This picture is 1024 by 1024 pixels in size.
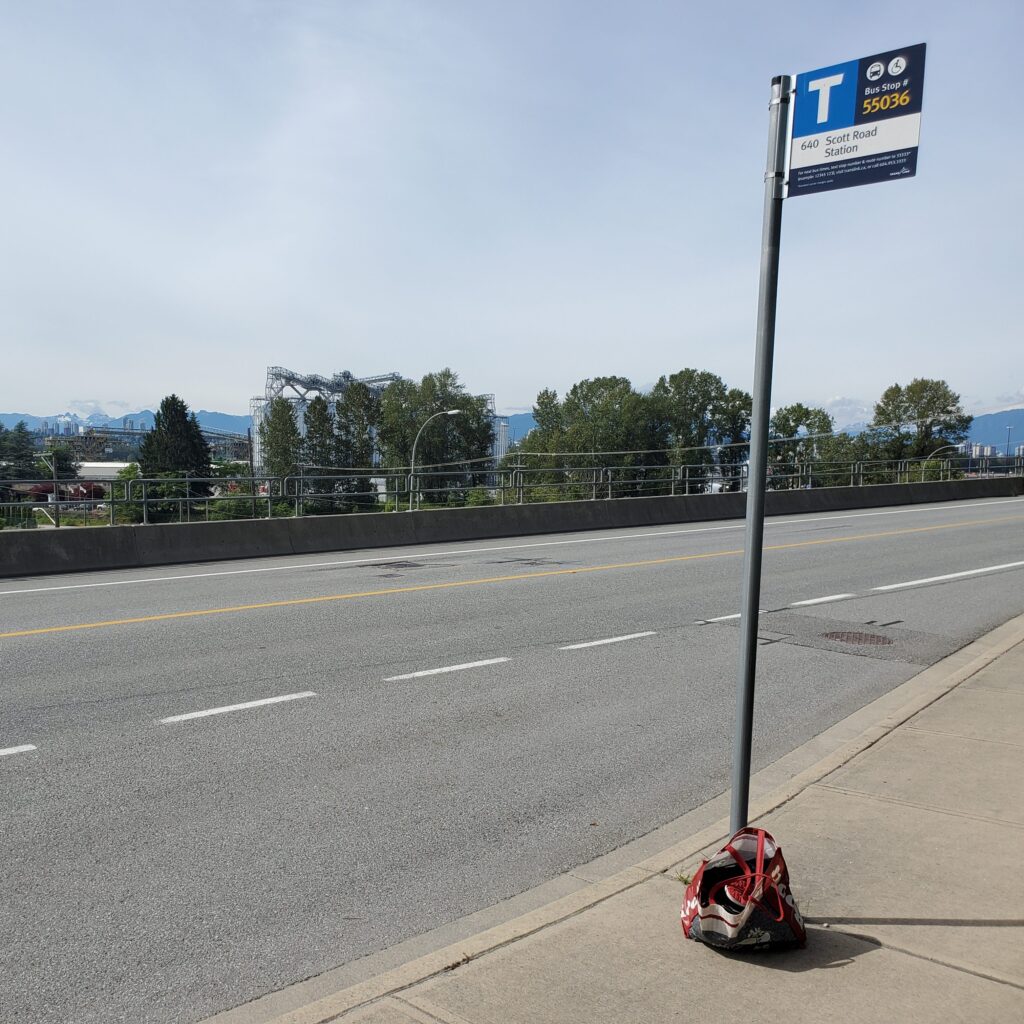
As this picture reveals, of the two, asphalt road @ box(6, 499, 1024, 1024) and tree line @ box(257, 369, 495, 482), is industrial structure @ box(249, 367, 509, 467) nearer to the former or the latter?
tree line @ box(257, 369, 495, 482)

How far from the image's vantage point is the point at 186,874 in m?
4.52

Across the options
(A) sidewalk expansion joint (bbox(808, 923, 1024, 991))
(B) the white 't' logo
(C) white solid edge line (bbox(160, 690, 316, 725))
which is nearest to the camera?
(A) sidewalk expansion joint (bbox(808, 923, 1024, 991))

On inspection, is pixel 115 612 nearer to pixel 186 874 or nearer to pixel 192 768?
pixel 192 768

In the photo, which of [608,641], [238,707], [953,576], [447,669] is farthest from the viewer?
[953,576]

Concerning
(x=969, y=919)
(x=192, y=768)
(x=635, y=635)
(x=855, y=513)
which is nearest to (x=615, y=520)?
(x=855, y=513)

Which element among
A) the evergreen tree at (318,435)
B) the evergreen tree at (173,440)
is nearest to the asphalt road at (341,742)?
the evergreen tree at (173,440)

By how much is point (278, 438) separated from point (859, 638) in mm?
158917

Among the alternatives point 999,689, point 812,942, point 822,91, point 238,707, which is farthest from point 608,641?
point 822,91

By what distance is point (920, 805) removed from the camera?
511 cm

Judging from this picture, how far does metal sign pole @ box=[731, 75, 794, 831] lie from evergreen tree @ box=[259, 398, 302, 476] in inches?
6370

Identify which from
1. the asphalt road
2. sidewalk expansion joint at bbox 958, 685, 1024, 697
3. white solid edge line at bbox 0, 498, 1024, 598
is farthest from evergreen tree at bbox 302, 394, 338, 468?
sidewalk expansion joint at bbox 958, 685, 1024, 697

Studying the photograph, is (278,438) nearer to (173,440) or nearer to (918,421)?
(173,440)

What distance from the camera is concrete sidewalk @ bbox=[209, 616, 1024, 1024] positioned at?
3.24 metres

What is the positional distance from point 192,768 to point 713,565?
38.8 ft
